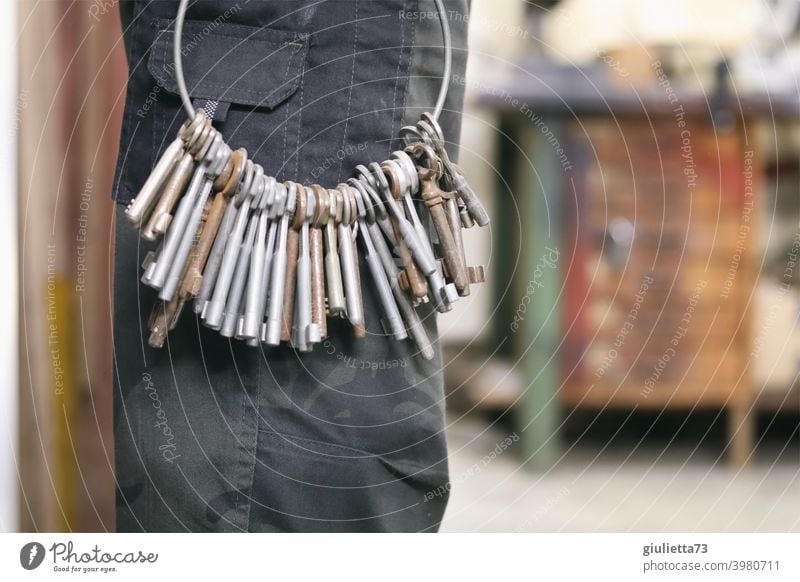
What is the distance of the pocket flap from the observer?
1.42 ft

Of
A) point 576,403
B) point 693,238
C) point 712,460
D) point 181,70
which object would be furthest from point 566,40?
point 181,70

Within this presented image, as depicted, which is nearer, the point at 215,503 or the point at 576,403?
the point at 215,503

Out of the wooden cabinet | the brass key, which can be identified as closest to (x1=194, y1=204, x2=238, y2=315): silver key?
the brass key

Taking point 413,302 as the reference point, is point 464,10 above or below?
above

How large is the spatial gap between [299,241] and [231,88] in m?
0.09

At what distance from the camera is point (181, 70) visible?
1.35ft

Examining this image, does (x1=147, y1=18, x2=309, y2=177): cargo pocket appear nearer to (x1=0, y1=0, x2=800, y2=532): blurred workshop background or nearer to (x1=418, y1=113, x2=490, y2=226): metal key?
(x1=418, y1=113, x2=490, y2=226): metal key

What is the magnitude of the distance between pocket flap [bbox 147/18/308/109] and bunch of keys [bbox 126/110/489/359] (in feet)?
0.11

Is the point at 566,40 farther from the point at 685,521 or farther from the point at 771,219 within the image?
the point at 685,521

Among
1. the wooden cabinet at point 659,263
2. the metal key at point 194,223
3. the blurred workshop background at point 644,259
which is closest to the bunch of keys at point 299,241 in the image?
the metal key at point 194,223

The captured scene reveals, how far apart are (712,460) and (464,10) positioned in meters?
1.33

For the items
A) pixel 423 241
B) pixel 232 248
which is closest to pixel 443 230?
pixel 423 241

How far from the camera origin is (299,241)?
0.44m

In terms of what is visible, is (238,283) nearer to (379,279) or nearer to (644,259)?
(379,279)
